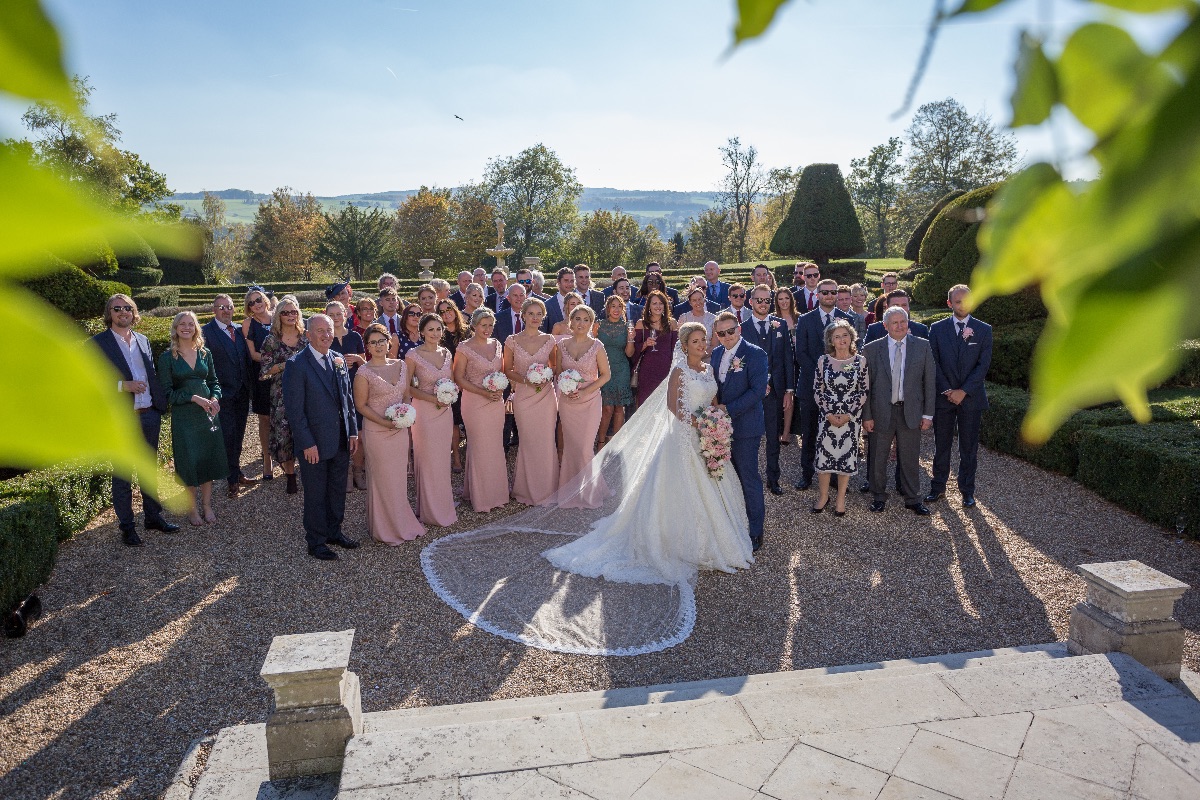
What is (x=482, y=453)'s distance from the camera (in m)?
8.13

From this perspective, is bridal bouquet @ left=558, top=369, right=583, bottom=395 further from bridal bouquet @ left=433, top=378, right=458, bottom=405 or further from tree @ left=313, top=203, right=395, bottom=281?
tree @ left=313, top=203, right=395, bottom=281

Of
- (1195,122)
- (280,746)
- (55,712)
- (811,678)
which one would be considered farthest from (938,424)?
(1195,122)

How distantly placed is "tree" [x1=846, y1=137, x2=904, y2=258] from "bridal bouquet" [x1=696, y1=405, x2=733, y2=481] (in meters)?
53.9

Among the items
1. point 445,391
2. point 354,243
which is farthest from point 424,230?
point 445,391

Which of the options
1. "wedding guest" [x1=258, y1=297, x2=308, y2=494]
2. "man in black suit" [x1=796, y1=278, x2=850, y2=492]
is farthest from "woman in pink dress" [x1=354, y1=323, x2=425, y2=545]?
"man in black suit" [x1=796, y1=278, x2=850, y2=492]

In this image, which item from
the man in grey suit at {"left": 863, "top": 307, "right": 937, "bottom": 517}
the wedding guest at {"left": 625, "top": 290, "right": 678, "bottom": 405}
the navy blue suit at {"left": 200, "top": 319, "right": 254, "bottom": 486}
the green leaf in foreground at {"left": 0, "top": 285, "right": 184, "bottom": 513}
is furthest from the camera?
the wedding guest at {"left": 625, "top": 290, "right": 678, "bottom": 405}

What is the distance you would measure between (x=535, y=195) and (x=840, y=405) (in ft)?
191

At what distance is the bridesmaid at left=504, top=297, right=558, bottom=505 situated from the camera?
26.8 feet

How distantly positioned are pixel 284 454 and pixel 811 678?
5988 mm

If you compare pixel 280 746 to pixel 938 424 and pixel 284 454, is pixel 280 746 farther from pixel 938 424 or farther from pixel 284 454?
pixel 938 424

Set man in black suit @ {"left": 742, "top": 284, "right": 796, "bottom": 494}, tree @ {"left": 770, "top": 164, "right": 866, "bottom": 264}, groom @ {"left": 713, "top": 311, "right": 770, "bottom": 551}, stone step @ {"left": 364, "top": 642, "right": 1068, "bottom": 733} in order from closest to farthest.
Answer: stone step @ {"left": 364, "top": 642, "right": 1068, "bottom": 733}
groom @ {"left": 713, "top": 311, "right": 770, "bottom": 551}
man in black suit @ {"left": 742, "top": 284, "right": 796, "bottom": 494}
tree @ {"left": 770, "top": 164, "right": 866, "bottom": 264}

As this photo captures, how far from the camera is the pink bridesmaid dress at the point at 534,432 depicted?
818 centimetres

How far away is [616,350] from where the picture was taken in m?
9.27

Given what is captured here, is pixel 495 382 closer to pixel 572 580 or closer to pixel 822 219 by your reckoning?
pixel 572 580
